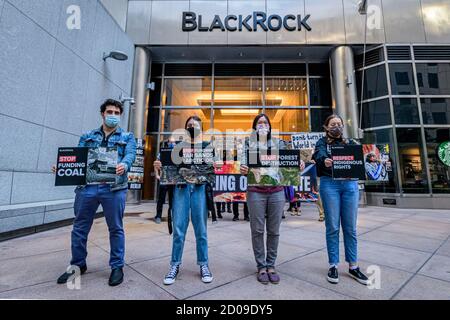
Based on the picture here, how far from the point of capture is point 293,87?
12289 mm

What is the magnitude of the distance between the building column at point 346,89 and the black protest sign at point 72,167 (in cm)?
1066

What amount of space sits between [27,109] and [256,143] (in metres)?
5.72

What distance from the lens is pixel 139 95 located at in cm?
1101

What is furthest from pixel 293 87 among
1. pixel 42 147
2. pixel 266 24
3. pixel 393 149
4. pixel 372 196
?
pixel 42 147

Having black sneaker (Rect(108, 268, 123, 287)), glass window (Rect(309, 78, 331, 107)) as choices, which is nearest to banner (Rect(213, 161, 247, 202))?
black sneaker (Rect(108, 268, 123, 287))

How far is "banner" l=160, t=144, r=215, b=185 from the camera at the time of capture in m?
2.79

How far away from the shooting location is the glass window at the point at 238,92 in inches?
479

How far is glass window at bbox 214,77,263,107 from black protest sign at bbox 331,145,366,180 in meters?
A: 9.61

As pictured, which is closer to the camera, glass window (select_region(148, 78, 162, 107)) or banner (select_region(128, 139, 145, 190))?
banner (select_region(128, 139, 145, 190))

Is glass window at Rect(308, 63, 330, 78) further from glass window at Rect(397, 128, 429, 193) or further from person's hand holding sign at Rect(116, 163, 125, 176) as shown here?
person's hand holding sign at Rect(116, 163, 125, 176)

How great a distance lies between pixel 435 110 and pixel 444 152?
1965 mm

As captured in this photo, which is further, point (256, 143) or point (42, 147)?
point (42, 147)
